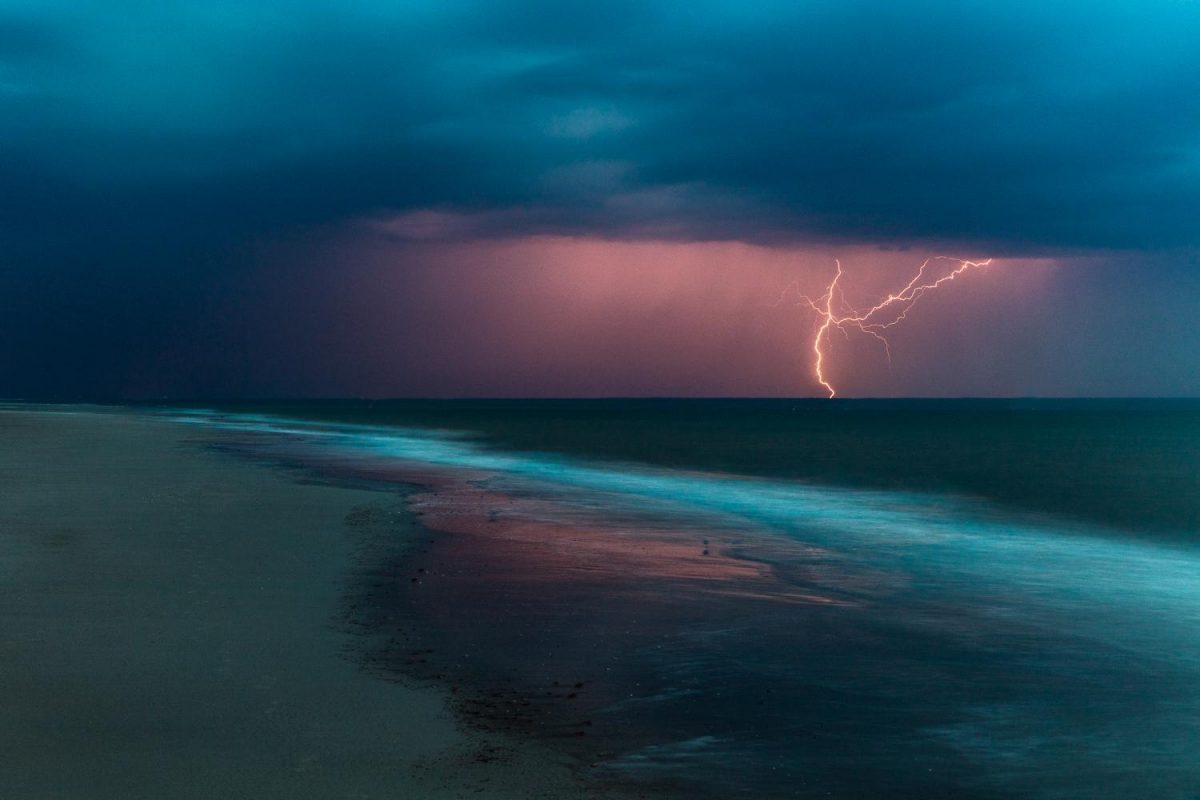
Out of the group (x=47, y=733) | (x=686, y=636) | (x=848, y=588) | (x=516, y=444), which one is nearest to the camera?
(x=47, y=733)

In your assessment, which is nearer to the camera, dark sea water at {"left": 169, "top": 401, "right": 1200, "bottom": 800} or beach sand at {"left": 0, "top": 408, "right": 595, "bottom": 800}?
beach sand at {"left": 0, "top": 408, "right": 595, "bottom": 800}

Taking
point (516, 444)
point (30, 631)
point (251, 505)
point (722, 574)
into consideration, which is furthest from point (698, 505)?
point (516, 444)

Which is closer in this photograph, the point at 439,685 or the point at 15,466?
the point at 439,685

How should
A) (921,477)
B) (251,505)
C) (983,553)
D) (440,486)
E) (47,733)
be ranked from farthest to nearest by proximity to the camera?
(921,477) < (440,486) < (251,505) < (983,553) < (47,733)

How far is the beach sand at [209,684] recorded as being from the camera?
5.96 metres

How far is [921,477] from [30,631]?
3592cm

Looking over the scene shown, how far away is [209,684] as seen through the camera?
7.75 meters

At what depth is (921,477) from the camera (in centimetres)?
4156

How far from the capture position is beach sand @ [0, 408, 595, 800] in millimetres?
5965

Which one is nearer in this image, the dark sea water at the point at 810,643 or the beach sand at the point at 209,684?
the beach sand at the point at 209,684

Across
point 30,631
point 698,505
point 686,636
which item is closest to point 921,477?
point 698,505

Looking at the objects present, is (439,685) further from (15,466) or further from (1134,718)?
(15,466)

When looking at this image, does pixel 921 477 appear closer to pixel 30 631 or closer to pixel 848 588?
pixel 848 588

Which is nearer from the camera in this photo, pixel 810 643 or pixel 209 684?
pixel 209 684
